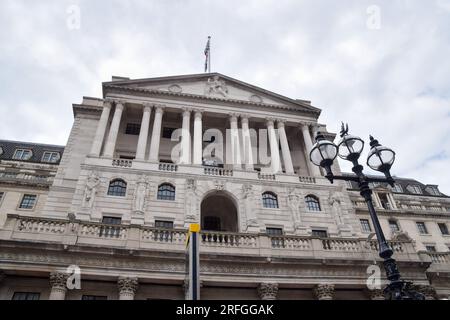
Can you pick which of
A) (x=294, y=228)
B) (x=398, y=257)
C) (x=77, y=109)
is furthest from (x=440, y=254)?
(x=77, y=109)

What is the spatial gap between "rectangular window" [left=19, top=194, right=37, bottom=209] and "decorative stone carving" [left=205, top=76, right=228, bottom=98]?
2282 cm

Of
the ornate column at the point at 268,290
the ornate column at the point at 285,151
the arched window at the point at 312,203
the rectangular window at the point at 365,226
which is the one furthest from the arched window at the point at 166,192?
the rectangular window at the point at 365,226

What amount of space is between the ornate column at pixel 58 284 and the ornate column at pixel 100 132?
11935mm

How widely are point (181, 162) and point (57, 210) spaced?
34.8 feet

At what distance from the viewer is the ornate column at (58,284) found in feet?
51.3

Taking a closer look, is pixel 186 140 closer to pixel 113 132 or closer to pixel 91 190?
pixel 113 132

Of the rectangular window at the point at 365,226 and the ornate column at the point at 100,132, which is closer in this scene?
the ornate column at the point at 100,132

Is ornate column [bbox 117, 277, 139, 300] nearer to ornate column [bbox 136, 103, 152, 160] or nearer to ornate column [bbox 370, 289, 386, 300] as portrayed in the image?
ornate column [bbox 136, 103, 152, 160]

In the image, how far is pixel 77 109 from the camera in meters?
33.2

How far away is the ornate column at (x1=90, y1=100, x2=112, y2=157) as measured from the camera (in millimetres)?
26547

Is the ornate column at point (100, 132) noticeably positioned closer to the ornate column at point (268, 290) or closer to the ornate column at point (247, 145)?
the ornate column at point (247, 145)

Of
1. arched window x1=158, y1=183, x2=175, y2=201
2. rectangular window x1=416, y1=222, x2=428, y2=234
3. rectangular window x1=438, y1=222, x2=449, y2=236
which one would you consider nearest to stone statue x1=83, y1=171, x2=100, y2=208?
arched window x1=158, y1=183, x2=175, y2=201

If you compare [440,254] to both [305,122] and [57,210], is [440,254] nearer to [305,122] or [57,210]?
[305,122]
